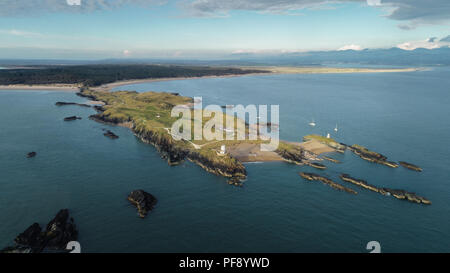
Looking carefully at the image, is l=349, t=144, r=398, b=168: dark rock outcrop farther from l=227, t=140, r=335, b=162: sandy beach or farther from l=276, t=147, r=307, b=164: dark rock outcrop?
l=276, t=147, r=307, b=164: dark rock outcrop

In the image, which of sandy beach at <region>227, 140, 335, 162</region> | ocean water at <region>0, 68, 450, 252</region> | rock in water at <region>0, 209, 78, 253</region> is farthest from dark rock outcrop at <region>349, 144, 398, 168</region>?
rock in water at <region>0, 209, 78, 253</region>

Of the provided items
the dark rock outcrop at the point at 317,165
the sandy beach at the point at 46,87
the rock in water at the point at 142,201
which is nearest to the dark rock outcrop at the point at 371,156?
the dark rock outcrop at the point at 317,165

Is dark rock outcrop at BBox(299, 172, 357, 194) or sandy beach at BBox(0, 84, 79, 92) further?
sandy beach at BBox(0, 84, 79, 92)

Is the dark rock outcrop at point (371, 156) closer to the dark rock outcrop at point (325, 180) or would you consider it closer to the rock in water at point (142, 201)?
the dark rock outcrop at point (325, 180)

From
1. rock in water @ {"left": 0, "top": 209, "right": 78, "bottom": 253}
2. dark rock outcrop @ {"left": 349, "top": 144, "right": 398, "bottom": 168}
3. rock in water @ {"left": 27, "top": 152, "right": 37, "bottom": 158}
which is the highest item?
rock in water @ {"left": 27, "top": 152, "right": 37, "bottom": 158}

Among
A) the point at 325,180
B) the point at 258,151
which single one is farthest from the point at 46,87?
the point at 325,180

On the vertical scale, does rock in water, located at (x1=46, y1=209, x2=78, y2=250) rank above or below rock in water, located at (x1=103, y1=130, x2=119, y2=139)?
below

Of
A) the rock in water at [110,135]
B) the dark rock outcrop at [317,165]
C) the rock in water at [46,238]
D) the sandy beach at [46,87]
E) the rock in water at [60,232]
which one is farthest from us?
the sandy beach at [46,87]

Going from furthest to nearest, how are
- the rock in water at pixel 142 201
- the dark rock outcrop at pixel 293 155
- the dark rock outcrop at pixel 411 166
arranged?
1. the dark rock outcrop at pixel 293 155
2. the dark rock outcrop at pixel 411 166
3. the rock in water at pixel 142 201
